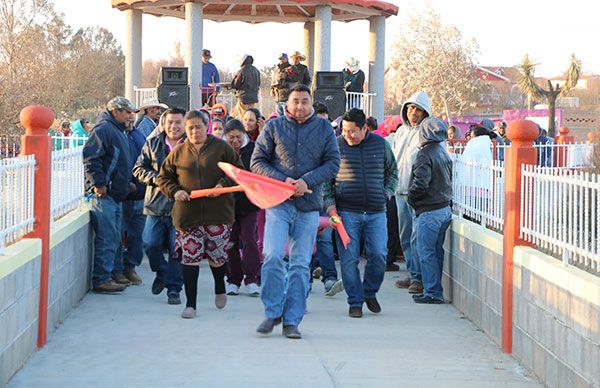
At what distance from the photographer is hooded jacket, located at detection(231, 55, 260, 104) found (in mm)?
20969

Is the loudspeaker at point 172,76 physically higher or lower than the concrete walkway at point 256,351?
higher

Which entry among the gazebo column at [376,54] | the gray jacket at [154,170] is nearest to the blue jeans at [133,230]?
the gray jacket at [154,170]

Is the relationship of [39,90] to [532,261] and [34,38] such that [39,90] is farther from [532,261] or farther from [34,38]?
[532,261]

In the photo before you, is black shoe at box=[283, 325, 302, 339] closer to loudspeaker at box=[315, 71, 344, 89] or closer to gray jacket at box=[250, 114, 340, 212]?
gray jacket at box=[250, 114, 340, 212]

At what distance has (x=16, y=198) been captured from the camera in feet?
24.2

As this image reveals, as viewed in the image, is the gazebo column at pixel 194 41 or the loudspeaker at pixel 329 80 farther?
the gazebo column at pixel 194 41

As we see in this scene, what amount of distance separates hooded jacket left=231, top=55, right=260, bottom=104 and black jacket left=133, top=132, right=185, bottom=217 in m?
11.0

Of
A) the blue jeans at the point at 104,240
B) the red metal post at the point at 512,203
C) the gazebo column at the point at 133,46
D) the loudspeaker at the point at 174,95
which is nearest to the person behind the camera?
the red metal post at the point at 512,203

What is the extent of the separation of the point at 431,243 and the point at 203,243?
244 centimetres

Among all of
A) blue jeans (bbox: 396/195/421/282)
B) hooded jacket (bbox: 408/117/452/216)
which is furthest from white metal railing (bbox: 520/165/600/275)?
blue jeans (bbox: 396/195/421/282)

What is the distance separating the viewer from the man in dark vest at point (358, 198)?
9461mm

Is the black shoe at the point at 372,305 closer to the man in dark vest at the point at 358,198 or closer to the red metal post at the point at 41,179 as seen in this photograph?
the man in dark vest at the point at 358,198

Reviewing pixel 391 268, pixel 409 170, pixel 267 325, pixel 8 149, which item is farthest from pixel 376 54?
pixel 267 325

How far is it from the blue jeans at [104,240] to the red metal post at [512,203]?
410 centimetres
